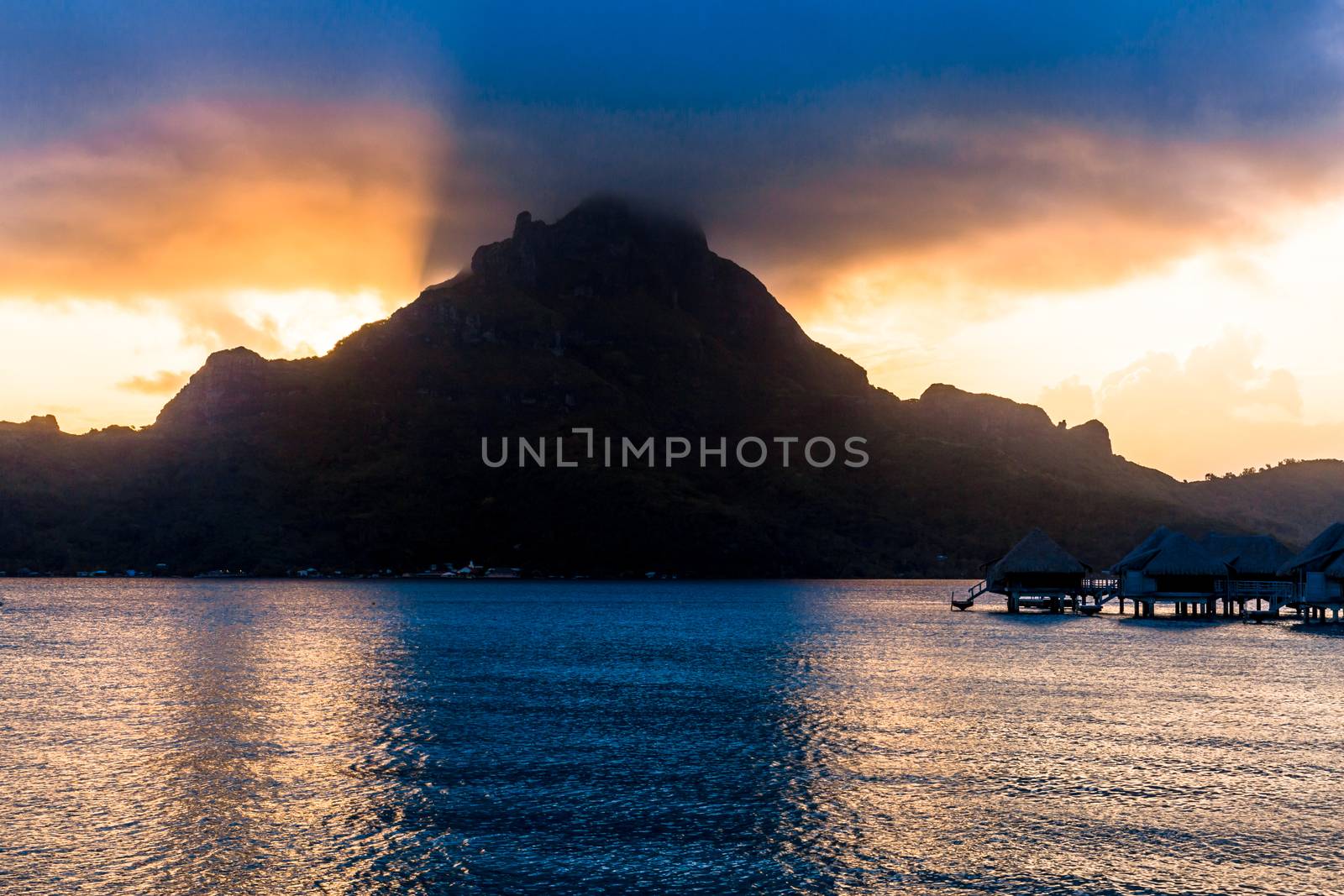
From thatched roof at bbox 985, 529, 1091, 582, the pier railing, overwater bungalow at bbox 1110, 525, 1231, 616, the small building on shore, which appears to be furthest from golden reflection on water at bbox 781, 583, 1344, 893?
the small building on shore

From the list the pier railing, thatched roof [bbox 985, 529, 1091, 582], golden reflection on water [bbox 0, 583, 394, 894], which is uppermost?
thatched roof [bbox 985, 529, 1091, 582]

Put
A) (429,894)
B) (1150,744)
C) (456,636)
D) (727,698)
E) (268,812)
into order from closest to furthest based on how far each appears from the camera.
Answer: (429,894)
(268,812)
(1150,744)
(727,698)
(456,636)

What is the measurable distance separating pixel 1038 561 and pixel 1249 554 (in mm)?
22209

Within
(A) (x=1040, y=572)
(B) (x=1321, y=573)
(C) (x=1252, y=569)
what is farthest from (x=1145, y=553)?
(B) (x=1321, y=573)

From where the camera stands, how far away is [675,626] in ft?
399

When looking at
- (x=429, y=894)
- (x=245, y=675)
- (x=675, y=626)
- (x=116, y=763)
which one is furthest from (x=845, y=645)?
(x=429, y=894)

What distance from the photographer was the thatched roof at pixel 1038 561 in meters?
131

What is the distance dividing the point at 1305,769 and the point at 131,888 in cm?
3489

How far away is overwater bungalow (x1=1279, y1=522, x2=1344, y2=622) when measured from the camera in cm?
10131

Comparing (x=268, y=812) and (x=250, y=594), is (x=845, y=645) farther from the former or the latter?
(x=250, y=594)

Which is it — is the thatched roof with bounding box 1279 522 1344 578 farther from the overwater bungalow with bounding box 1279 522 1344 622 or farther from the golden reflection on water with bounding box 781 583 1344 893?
the golden reflection on water with bounding box 781 583 1344 893

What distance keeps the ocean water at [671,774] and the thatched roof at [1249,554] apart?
46.3 meters

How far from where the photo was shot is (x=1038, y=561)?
13200 cm

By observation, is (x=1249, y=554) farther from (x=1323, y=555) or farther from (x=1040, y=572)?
(x=1040, y=572)
